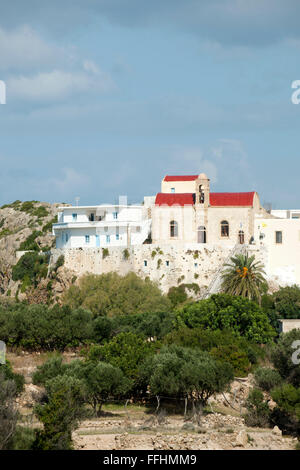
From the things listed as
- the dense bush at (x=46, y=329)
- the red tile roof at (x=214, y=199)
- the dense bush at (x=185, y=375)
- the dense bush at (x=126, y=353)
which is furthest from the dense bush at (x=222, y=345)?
the red tile roof at (x=214, y=199)

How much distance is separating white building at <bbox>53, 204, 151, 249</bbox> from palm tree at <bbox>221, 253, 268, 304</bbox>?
10.0 m

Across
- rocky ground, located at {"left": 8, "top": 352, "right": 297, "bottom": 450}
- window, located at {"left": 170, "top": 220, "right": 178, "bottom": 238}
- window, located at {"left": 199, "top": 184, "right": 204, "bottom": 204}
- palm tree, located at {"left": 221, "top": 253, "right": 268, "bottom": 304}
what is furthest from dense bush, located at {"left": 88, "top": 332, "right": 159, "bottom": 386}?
window, located at {"left": 199, "top": 184, "right": 204, "bottom": 204}

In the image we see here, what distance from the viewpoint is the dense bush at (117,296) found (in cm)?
5741

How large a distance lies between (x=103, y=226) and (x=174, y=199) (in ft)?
20.9

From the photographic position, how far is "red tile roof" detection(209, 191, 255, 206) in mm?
61178

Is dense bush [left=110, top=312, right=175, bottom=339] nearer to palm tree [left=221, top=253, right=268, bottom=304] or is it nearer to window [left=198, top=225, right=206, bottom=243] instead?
palm tree [left=221, top=253, right=268, bottom=304]

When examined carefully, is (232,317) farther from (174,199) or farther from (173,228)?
(174,199)

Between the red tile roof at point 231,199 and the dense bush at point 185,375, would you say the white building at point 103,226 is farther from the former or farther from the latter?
the dense bush at point 185,375

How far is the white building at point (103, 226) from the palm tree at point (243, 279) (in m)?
10.0
